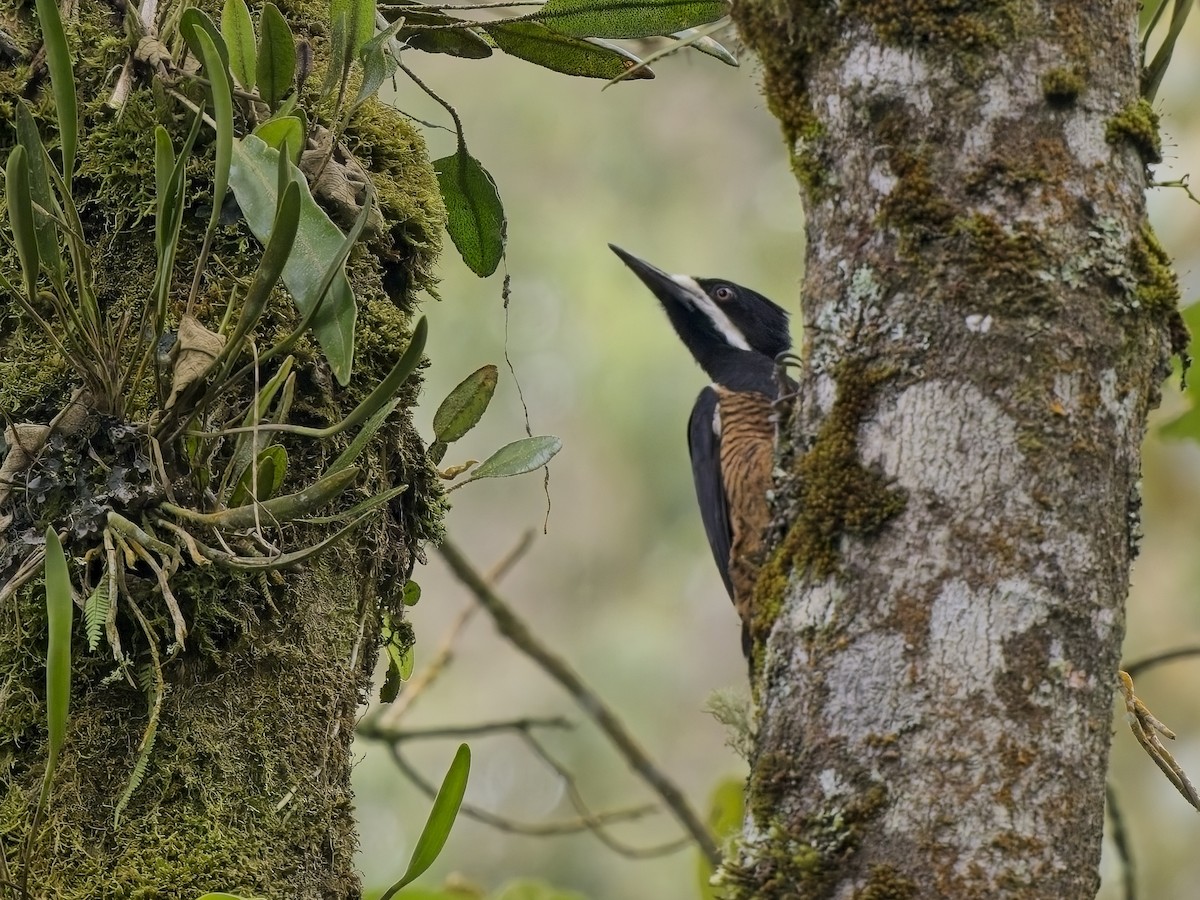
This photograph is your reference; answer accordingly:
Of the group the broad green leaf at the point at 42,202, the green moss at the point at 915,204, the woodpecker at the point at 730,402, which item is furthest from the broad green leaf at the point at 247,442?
the woodpecker at the point at 730,402

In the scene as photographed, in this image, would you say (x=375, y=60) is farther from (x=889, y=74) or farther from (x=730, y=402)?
(x=730, y=402)

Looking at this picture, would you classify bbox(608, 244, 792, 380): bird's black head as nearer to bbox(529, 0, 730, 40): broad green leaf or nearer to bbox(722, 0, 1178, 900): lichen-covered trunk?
bbox(529, 0, 730, 40): broad green leaf

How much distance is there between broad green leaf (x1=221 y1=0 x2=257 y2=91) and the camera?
1791 mm

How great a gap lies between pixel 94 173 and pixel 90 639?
75cm

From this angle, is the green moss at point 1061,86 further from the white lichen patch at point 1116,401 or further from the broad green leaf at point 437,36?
the broad green leaf at point 437,36

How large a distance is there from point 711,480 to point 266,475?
219 cm

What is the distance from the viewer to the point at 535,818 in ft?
39.4

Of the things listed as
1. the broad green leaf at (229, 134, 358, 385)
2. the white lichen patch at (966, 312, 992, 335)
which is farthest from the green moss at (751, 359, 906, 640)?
the broad green leaf at (229, 134, 358, 385)

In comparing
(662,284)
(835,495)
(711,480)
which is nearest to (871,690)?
(835,495)

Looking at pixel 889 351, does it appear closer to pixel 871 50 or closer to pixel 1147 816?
pixel 871 50

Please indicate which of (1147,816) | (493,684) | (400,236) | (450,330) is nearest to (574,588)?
(493,684)

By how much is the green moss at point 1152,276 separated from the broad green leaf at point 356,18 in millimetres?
1056

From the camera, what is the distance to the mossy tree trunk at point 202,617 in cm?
162

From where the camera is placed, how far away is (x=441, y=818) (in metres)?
1.71
